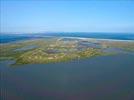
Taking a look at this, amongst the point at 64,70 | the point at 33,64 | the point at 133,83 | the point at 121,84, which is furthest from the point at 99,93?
the point at 33,64

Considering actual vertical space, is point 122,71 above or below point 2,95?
above

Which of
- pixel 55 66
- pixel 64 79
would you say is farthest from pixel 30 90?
pixel 55 66

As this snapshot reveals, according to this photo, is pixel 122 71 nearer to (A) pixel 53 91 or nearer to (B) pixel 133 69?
(B) pixel 133 69

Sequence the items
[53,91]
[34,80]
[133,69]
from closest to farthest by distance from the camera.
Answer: [53,91] → [34,80] → [133,69]

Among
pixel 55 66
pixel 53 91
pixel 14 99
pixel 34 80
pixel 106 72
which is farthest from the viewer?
pixel 55 66

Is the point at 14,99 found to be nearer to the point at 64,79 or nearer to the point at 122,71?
the point at 64,79

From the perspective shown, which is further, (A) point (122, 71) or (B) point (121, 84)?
(A) point (122, 71)
